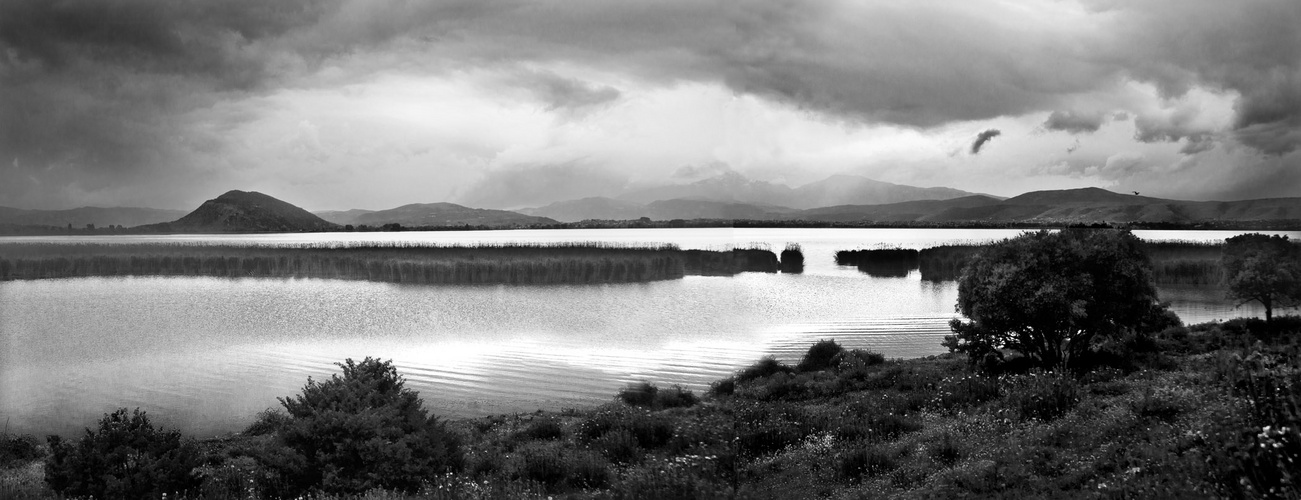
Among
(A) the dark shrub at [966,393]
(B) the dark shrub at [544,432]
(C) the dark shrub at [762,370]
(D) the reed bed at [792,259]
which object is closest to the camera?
(A) the dark shrub at [966,393]

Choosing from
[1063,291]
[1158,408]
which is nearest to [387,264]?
[1063,291]

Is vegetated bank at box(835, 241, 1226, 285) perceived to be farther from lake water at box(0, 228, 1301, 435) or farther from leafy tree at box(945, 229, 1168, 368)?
leafy tree at box(945, 229, 1168, 368)

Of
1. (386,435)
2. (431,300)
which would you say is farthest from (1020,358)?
(431,300)

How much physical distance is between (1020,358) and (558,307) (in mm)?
27365

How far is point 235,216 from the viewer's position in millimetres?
71375

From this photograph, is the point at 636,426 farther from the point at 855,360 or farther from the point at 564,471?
the point at 855,360

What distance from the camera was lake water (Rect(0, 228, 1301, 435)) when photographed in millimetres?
21688

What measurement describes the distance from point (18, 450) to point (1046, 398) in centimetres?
2248

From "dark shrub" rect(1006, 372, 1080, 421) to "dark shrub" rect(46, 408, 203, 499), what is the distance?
14307 mm

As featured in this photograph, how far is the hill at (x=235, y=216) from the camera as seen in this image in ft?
219

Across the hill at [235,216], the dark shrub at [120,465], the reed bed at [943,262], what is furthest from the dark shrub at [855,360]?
the hill at [235,216]

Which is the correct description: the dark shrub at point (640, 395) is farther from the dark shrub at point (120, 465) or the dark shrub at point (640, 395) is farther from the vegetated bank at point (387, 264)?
the vegetated bank at point (387, 264)

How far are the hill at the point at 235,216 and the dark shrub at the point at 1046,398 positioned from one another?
6588cm

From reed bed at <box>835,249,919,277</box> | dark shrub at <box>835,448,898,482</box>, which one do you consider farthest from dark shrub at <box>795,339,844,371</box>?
reed bed at <box>835,249,919,277</box>
